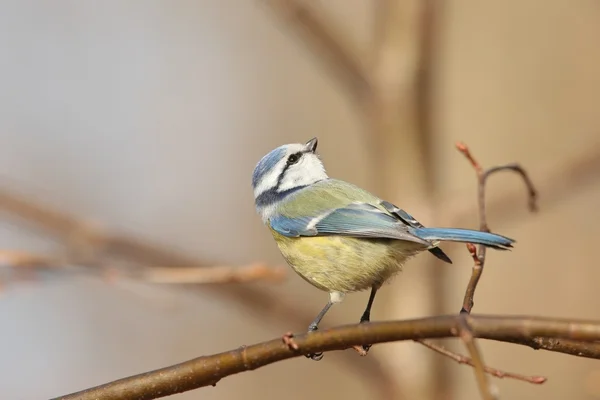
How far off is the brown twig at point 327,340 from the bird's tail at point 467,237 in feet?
0.48

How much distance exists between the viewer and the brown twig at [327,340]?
0.84m

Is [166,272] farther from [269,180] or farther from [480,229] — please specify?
[480,229]

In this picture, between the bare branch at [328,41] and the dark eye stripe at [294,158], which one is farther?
the bare branch at [328,41]

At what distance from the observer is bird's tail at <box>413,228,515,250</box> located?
101cm

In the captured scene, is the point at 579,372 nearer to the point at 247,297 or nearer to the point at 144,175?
the point at 247,297

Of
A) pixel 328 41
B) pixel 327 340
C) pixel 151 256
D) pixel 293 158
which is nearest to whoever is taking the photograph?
pixel 327 340

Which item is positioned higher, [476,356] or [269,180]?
[269,180]

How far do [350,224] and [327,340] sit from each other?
391mm

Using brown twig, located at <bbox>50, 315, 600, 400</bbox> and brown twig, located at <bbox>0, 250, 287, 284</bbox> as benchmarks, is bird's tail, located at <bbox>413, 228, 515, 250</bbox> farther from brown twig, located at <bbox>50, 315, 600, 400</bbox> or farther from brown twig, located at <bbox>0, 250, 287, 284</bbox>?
brown twig, located at <bbox>0, 250, 287, 284</bbox>

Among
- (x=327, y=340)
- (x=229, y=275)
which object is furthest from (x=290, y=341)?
(x=229, y=275)

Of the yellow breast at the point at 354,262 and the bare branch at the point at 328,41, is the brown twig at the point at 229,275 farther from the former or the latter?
the bare branch at the point at 328,41

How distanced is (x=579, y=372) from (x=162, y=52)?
125 inches

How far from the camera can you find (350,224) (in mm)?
1364

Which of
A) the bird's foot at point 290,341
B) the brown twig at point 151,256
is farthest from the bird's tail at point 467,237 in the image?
the brown twig at point 151,256
